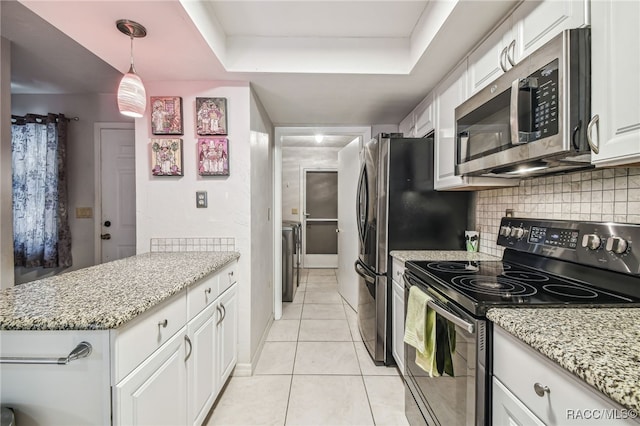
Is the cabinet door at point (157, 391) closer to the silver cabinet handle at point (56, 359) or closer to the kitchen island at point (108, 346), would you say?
the kitchen island at point (108, 346)

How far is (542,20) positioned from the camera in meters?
1.09

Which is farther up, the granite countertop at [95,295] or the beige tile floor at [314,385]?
the granite countertop at [95,295]

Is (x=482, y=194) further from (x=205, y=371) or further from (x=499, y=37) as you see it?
(x=205, y=371)

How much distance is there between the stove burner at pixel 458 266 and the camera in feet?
4.69

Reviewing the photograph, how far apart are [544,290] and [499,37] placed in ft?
3.85

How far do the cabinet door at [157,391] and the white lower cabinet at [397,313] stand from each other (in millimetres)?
1288

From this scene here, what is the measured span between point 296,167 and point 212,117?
129 inches

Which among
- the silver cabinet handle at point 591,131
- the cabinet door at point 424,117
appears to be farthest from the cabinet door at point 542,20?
the cabinet door at point 424,117

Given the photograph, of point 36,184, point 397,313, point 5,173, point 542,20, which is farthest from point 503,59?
point 36,184

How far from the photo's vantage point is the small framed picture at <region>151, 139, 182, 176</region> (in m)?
2.01

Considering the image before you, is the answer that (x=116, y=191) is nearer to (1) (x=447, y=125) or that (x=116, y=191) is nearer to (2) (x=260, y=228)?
(2) (x=260, y=228)

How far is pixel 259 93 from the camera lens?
2242mm

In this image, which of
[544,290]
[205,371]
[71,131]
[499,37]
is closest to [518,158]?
[544,290]

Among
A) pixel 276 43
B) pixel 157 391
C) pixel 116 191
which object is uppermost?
pixel 276 43
